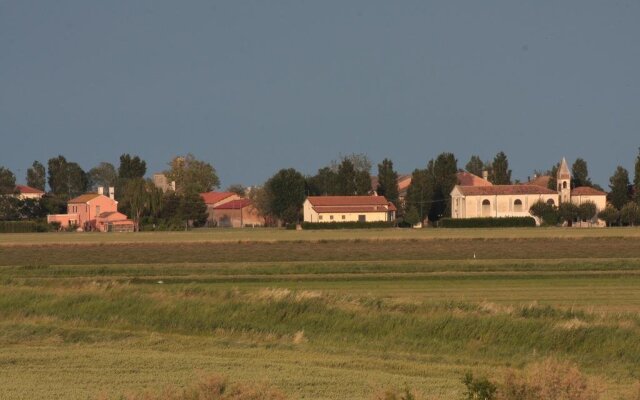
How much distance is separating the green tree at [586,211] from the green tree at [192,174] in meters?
54.8

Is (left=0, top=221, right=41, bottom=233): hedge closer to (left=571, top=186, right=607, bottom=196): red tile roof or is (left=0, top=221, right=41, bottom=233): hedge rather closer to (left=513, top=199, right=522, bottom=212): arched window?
(left=513, top=199, right=522, bottom=212): arched window

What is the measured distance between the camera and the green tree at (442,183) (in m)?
123

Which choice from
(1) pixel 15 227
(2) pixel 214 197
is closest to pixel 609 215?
(2) pixel 214 197

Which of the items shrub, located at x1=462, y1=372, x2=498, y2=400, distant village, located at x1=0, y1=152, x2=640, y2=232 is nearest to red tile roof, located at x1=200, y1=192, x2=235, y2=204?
distant village, located at x1=0, y1=152, x2=640, y2=232

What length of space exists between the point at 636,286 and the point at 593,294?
3.33 metres

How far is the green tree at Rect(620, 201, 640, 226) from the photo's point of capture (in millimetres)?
111062

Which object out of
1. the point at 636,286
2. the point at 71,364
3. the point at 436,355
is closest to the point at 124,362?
the point at 71,364

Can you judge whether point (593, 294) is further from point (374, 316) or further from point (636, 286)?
point (374, 316)

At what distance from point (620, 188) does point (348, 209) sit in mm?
27739

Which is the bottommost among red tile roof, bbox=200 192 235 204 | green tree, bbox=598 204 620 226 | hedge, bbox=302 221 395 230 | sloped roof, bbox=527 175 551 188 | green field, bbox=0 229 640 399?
green field, bbox=0 229 640 399

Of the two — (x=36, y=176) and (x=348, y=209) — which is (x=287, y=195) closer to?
(x=348, y=209)

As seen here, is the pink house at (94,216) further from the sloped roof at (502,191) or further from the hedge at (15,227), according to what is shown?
the sloped roof at (502,191)

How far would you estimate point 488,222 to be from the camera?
106m

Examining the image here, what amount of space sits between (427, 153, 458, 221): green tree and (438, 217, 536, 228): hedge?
1189cm
